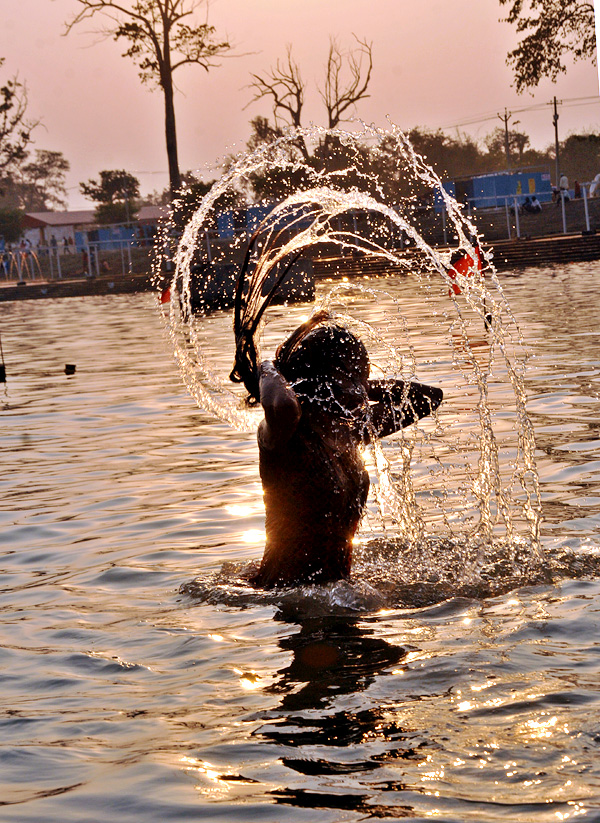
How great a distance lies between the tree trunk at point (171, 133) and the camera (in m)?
47.3

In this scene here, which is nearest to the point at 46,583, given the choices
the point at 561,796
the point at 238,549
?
the point at 238,549

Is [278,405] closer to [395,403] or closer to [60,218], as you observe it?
[395,403]

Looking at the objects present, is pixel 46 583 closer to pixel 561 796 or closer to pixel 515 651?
pixel 515 651

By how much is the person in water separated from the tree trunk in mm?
43351

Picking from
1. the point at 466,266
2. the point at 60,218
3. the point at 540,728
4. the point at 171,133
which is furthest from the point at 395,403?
the point at 60,218

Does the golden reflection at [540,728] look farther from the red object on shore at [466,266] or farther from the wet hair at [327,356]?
the red object on shore at [466,266]

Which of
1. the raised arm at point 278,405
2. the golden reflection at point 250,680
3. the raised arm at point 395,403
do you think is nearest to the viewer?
the raised arm at point 278,405

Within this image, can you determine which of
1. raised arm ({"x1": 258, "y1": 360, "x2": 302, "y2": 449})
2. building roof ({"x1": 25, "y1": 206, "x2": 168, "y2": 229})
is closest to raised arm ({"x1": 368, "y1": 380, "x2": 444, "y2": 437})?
raised arm ({"x1": 258, "y1": 360, "x2": 302, "y2": 449})

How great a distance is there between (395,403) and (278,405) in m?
0.88

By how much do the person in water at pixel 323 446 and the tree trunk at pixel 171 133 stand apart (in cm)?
4335

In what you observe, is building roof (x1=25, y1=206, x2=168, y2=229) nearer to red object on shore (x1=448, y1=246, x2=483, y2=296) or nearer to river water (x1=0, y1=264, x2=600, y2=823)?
red object on shore (x1=448, y1=246, x2=483, y2=296)

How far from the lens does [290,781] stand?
11.3ft

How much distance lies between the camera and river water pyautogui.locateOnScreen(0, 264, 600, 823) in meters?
3.37

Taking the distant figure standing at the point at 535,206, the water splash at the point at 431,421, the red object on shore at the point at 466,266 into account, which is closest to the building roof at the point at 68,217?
the distant figure standing at the point at 535,206
